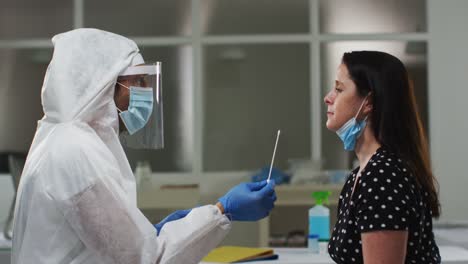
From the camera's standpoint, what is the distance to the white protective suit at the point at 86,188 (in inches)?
69.6

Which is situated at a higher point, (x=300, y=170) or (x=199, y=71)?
(x=199, y=71)

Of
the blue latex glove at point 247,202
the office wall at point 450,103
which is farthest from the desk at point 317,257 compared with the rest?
the office wall at point 450,103

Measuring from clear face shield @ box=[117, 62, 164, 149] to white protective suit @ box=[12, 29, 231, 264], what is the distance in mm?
53

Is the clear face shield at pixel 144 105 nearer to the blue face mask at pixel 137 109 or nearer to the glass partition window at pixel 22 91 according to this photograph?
the blue face mask at pixel 137 109

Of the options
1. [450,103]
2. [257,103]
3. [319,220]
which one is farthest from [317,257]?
[450,103]

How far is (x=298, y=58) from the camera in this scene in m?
5.15

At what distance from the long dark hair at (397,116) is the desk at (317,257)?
898 mm

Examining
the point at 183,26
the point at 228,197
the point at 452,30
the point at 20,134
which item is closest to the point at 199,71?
the point at 183,26

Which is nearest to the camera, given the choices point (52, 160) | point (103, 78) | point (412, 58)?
point (52, 160)

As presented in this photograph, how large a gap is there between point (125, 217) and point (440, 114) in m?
3.63

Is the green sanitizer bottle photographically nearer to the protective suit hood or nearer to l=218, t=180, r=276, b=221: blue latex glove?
l=218, t=180, r=276, b=221: blue latex glove

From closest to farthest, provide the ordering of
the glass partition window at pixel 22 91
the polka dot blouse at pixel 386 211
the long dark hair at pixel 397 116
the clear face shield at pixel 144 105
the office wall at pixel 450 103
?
the polka dot blouse at pixel 386 211 < the long dark hair at pixel 397 116 < the clear face shield at pixel 144 105 < the office wall at pixel 450 103 < the glass partition window at pixel 22 91

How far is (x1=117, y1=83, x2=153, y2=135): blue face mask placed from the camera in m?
2.02

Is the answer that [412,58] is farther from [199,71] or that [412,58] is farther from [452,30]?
[199,71]
